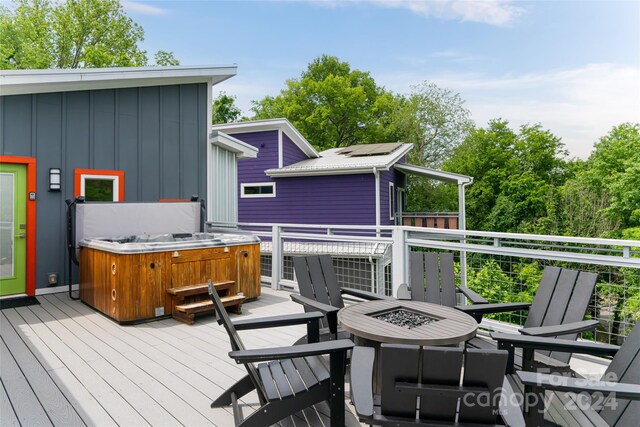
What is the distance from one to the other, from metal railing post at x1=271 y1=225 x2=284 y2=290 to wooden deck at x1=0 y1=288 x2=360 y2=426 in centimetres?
131

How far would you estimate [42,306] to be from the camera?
4730 millimetres

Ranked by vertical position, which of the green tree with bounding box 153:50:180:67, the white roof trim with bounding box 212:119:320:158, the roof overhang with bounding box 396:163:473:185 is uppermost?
the green tree with bounding box 153:50:180:67

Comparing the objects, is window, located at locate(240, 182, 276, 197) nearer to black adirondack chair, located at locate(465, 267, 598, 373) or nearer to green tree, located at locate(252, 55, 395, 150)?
Result: black adirondack chair, located at locate(465, 267, 598, 373)

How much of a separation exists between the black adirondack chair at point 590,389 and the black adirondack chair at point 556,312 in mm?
239

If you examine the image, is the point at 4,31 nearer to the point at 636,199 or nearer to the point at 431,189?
the point at 431,189

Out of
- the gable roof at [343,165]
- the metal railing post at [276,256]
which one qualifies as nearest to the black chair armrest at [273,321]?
the metal railing post at [276,256]

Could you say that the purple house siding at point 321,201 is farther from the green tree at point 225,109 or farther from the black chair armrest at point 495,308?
the green tree at point 225,109

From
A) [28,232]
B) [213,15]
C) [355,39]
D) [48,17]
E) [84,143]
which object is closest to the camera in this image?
[28,232]

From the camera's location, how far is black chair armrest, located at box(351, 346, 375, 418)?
4.96 feet

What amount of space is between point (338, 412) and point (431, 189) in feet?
72.7

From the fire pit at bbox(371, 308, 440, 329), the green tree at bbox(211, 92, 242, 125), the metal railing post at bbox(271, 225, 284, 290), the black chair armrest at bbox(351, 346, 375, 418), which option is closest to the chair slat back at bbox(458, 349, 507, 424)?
the black chair armrest at bbox(351, 346, 375, 418)

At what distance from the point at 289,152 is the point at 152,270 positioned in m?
9.32

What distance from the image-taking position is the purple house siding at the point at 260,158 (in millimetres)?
12688

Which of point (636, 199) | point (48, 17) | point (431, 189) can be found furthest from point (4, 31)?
point (636, 199)
